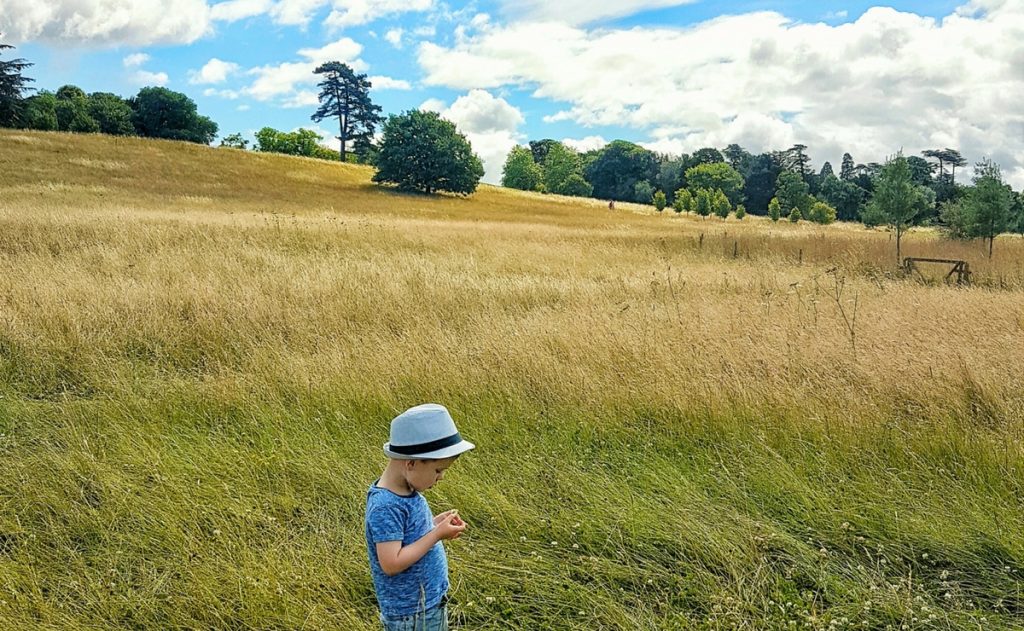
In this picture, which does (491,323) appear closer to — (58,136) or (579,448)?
(579,448)

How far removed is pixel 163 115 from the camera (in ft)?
240

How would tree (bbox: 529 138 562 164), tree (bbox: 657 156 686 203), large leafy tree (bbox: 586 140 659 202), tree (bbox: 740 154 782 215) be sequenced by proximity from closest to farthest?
tree (bbox: 740 154 782 215) → tree (bbox: 657 156 686 203) → large leafy tree (bbox: 586 140 659 202) → tree (bbox: 529 138 562 164)

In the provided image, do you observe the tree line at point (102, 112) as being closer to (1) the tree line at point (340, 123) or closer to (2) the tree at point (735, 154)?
(1) the tree line at point (340, 123)

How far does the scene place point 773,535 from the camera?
3277mm

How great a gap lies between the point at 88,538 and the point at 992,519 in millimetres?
4699

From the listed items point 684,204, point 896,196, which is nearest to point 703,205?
point 684,204

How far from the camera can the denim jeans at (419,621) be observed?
2.18m

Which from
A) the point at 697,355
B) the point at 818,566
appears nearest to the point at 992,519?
the point at 818,566

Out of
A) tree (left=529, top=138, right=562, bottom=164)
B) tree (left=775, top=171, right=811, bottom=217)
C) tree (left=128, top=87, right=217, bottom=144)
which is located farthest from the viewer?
tree (left=529, top=138, right=562, bottom=164)

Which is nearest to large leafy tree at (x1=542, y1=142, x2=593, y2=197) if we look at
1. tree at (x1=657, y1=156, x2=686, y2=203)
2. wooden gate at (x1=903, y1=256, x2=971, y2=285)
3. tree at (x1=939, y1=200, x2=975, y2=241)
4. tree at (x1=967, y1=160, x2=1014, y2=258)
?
tree at (x1=657, y1=156, x2=686, y2=203)

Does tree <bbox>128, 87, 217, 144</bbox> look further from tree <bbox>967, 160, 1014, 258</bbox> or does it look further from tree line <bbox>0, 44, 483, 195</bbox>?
tree <bbox>967, 160, 1014, 258</bbox>

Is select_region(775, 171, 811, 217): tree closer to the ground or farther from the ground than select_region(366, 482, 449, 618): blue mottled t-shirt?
farther from the ground

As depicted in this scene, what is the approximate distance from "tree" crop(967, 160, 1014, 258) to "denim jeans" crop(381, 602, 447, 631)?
28.3 meters

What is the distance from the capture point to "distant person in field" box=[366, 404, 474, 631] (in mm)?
1964
